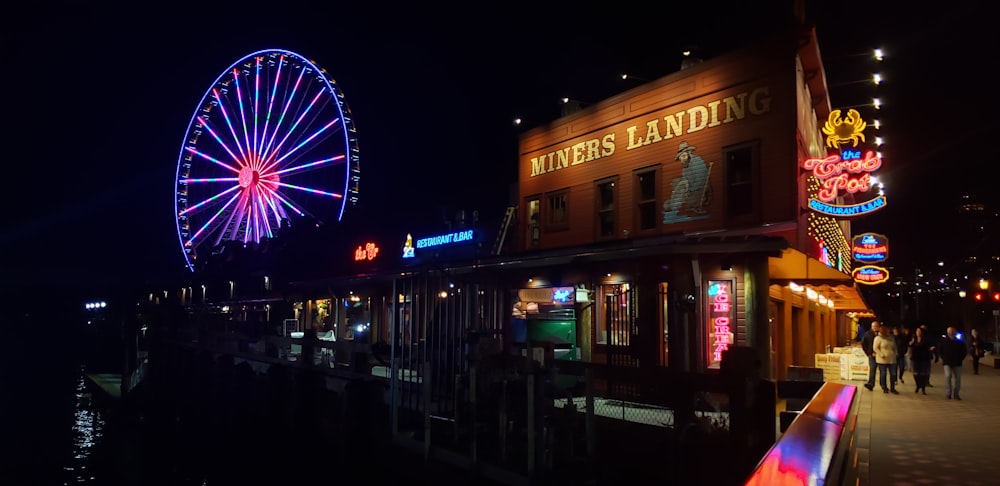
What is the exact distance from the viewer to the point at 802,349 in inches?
752

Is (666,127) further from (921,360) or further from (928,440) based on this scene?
(928,440)

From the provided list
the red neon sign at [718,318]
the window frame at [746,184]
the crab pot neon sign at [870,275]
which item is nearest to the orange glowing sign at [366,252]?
the window frame at [746,184]

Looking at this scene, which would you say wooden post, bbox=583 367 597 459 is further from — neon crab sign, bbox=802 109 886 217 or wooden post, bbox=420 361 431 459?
neon crab sign, bbox=802 109 886 217

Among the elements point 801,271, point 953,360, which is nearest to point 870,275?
point 953,360

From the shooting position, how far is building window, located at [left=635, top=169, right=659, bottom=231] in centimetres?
1648

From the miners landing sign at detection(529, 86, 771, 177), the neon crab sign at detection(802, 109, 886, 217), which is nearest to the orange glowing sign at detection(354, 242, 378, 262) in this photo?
the miners landing sign at detection(529, 86, 771, 177)

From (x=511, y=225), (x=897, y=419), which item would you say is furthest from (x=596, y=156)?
(x=897, y=419)

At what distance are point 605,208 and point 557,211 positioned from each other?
1.86 metres

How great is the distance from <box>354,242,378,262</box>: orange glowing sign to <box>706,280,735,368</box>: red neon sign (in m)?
16.9

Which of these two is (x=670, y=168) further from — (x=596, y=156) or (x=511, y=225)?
(x=511, y=225)

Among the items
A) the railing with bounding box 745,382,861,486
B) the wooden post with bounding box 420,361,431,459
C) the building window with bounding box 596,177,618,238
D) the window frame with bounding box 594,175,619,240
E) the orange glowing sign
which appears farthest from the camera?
the orange glowing sign

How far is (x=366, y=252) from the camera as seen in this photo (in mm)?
28891

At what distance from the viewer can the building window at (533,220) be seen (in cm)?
1975

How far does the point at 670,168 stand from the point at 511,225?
661 cm
